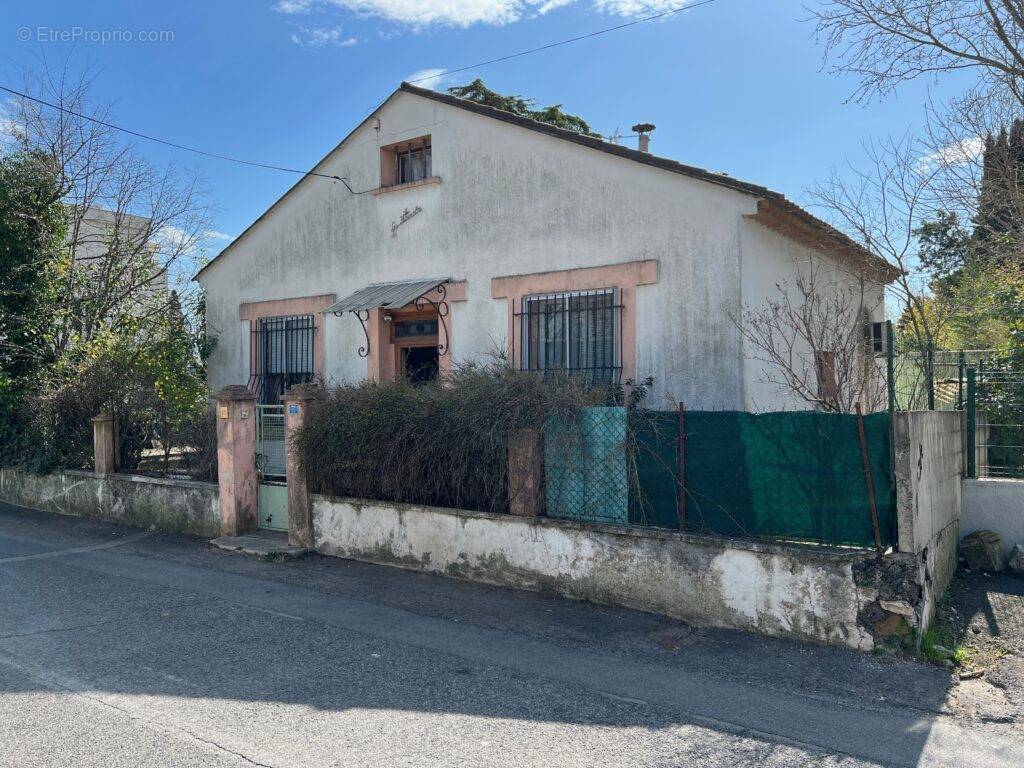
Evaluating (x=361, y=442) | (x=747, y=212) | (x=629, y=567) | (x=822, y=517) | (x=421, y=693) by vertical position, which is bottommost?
(x=421, y=693)

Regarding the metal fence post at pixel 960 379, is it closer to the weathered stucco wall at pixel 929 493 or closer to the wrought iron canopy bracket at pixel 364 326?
the weathered stucco wall at pixel 929 493

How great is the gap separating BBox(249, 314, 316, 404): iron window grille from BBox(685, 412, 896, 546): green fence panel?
7.35 metres

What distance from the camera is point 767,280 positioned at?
902 cm

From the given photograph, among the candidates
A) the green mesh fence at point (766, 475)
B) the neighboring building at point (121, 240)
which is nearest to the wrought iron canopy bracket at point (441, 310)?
the green mesh fence at point (766, 475)

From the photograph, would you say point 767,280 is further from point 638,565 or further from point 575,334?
point 638,565

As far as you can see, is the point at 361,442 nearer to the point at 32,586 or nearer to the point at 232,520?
the point at 232,520

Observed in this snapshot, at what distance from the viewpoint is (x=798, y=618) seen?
592cm

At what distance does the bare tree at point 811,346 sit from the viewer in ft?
26.1

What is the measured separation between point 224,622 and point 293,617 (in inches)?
22.5

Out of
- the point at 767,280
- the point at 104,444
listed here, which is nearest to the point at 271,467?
the point at 104,444

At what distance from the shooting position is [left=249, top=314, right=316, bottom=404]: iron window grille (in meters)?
12.4

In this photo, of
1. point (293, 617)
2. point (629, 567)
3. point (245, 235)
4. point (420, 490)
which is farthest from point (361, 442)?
point (245, 235)

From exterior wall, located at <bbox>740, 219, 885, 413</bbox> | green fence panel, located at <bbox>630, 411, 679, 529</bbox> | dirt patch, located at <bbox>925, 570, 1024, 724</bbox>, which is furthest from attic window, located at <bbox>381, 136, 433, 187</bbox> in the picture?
dirt patch, located at <bbox>925, 570, 1024, 724</bbox>

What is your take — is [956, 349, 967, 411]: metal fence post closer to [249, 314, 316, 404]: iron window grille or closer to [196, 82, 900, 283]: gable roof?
[196, 82, 900, 283]: gable roof
